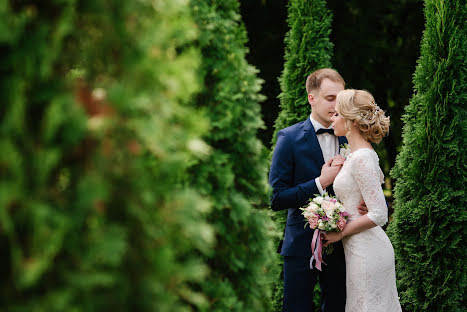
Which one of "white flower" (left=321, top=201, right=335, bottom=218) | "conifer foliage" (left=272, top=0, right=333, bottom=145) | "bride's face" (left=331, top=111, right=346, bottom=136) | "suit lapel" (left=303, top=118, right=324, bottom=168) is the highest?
"conifer foliage" (left=272, top=0, right=333, bottom=145)

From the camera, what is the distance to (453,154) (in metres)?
5.29

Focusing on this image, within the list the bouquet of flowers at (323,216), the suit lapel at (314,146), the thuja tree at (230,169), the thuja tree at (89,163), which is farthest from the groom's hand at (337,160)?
the thuja tree at (89,163)

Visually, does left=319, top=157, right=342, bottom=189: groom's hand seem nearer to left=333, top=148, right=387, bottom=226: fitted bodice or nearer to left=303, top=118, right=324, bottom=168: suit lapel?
left=333, top=148, right=387, bottom=226: fitted bodice

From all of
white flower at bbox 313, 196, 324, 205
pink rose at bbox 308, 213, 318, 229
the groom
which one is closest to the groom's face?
the groom

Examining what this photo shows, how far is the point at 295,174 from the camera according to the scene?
420 cm

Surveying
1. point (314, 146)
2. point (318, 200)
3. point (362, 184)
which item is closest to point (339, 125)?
point (314, 146)

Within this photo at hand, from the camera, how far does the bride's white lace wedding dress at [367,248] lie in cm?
364

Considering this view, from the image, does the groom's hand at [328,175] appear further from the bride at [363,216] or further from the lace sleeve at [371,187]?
the lace sleeve at [371,187]

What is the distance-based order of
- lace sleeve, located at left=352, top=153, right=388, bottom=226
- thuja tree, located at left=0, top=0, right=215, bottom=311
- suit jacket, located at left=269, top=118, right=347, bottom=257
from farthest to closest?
→ 1. suit jacket, located at left=269, top=118, right=347, bottom=257
2. lace sleeve, located at left=352, top=153, right=388, bottom=226
3. thuja tree, located at left=0, top=0, right=215, bottom=311

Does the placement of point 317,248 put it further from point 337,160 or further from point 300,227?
point 337,160

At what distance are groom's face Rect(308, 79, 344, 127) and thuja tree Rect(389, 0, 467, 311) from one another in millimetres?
1772

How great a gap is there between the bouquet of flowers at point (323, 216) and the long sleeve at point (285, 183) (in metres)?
0.14

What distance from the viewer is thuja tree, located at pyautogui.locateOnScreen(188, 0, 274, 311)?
228 centimetres

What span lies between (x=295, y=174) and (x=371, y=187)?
77cm
